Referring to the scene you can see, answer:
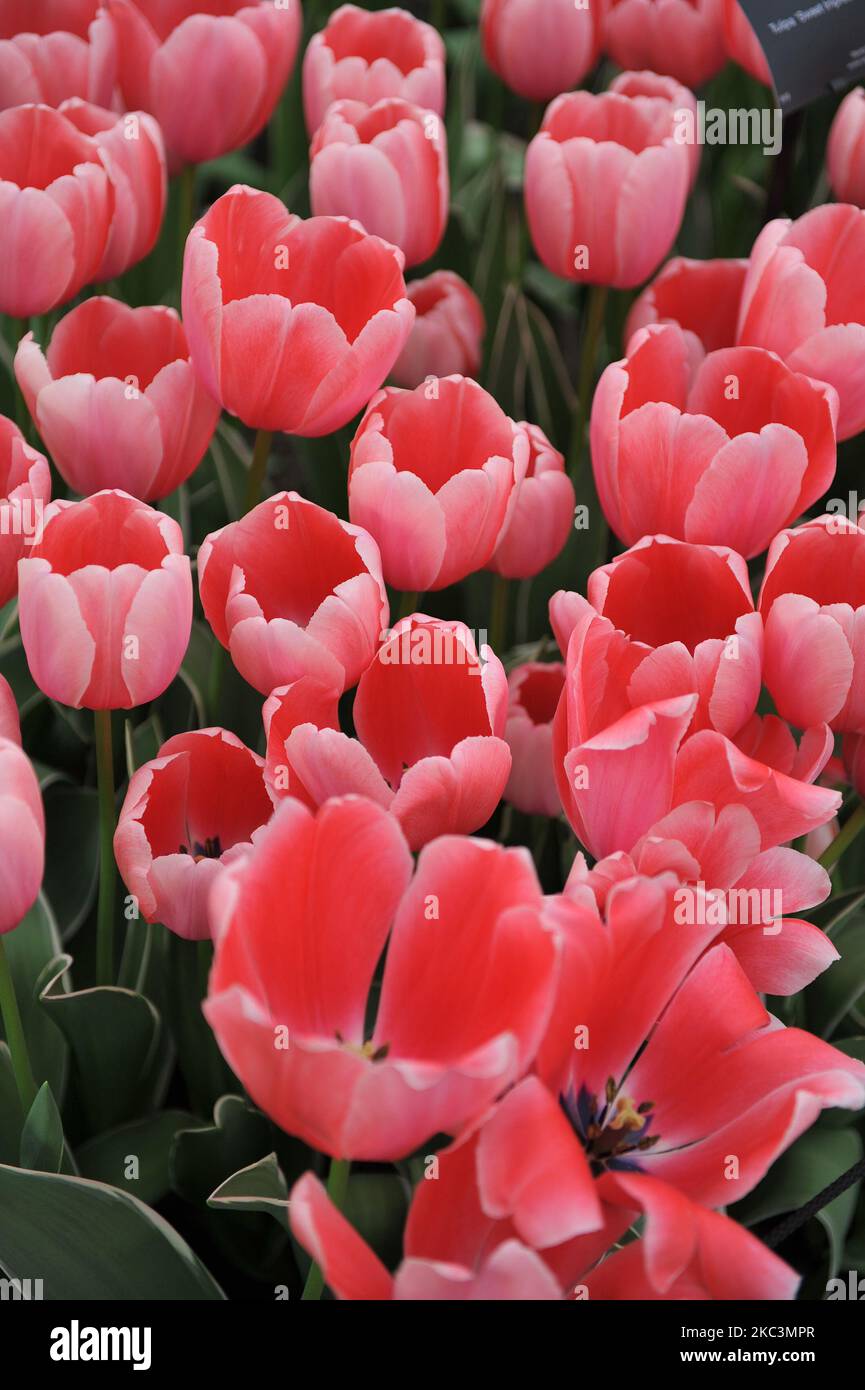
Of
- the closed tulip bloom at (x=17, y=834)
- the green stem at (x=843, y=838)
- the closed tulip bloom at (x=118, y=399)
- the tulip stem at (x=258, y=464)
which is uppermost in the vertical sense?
the closed tulip bloom at (x=118, y=399)

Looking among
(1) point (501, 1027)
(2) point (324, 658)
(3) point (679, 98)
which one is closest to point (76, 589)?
(2) point (324, 658)

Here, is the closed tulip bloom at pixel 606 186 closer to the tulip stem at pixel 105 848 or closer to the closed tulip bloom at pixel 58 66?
the closed tulip bloom at pixel 58 66

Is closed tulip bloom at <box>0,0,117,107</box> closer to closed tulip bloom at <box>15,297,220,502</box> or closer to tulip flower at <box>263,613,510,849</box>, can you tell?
closed tulip bloom at <box>15,297,220,502</box>

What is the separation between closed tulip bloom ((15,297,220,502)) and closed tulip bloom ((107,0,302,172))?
0.20m

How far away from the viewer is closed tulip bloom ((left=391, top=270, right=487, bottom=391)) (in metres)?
0.86

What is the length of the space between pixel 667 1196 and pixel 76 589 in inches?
12.4

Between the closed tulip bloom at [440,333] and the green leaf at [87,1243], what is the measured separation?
0.51 m

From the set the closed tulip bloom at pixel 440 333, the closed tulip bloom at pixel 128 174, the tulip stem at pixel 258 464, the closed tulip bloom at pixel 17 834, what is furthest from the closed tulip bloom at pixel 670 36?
the closed tulip bloom at pixel 17 834

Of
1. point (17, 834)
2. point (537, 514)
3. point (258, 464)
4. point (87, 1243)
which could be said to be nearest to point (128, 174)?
point (258, 464)

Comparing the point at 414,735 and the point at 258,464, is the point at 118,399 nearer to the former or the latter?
the point at 258,464

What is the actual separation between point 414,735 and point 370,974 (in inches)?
5.6

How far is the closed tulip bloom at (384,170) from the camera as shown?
78 centimetres

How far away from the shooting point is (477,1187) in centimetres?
44
